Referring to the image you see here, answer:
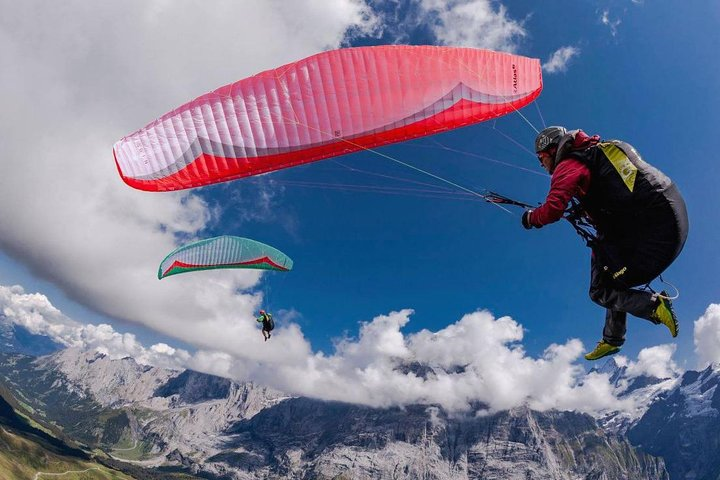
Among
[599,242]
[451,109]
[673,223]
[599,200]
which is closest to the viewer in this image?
[673,223]

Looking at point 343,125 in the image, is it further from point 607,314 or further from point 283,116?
point 607,314

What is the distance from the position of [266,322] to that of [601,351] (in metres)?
31.2

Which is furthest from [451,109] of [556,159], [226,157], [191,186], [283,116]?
[191,186]

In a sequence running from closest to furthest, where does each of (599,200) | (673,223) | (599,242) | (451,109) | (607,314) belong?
(673,223), (599,200), (599,242), (607,314), (451,109)

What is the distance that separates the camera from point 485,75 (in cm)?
1459

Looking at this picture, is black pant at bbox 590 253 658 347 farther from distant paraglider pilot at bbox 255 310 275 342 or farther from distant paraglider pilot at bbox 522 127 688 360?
distant paraglider pilot at bbox 255 310 275 342

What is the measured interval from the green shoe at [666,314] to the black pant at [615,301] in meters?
0.10

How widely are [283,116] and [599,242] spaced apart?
10.7 m

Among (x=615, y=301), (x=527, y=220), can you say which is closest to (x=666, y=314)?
(x=615, y=301)

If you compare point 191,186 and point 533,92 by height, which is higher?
point 533,92

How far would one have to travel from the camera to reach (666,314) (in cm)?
816

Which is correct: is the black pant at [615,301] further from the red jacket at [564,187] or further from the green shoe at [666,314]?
the red jacket at [564,187]

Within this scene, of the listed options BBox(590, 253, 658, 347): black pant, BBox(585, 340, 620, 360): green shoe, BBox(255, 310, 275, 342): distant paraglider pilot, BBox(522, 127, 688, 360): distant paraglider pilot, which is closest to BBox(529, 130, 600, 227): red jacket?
BBox(522, 127, 688, 360): distant paraglider pilot

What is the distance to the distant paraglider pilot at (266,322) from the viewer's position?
37.0 meters
